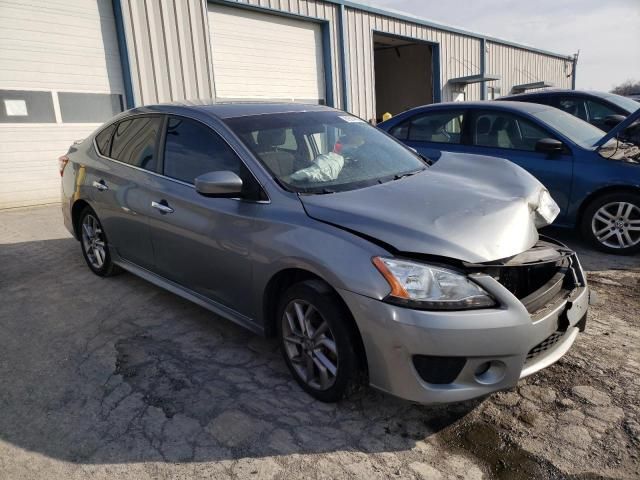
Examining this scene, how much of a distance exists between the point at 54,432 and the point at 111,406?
296 millimetres

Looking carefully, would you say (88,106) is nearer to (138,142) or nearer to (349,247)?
(138,142)

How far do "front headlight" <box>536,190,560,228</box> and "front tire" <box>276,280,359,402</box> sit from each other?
1.36 m

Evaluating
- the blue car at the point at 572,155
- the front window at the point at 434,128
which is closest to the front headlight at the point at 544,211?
the blue car at the point at 572,155

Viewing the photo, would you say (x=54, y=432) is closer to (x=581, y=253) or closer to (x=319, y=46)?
(x=581, y=253)

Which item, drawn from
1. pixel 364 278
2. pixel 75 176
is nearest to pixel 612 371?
pixel 364 278

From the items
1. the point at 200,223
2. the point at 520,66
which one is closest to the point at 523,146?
the point at 200,223

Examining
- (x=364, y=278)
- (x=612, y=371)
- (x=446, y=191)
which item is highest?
(x=446, y=191)

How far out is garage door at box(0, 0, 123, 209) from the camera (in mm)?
7938

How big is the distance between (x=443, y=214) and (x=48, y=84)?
8026 millimetres

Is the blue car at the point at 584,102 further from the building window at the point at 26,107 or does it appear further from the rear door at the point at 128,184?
the building window at the point at 26,107

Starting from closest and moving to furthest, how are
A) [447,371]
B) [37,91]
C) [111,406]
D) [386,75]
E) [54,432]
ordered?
1. [447,371]
2. [54,432]
3. [111,406]
4. [37,91]
5. [386,75]

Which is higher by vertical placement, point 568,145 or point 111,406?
point 568,145

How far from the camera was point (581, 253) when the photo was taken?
5078mm

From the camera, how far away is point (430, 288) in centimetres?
226
